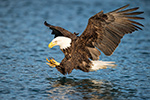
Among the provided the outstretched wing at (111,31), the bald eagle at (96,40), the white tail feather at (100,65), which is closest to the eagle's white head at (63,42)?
the bald eagle at (96,40)

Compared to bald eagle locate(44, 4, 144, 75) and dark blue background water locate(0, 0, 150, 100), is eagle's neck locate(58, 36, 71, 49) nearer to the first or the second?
bald eagle locate(44, 4, 144, 75)

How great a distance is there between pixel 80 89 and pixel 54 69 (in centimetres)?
166

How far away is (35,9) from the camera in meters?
15.3

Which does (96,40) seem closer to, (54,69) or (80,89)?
(80,89)

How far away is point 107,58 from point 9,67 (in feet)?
9.55

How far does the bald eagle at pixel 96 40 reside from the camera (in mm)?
6652

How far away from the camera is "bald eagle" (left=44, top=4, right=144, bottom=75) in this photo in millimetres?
6652

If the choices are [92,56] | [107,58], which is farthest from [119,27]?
[107,58]

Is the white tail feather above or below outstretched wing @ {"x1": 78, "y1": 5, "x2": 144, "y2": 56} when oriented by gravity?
below

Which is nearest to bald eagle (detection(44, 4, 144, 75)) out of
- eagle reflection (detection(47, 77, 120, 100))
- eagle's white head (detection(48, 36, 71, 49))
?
eagle's white head (detection(48, 36, 71, 49))

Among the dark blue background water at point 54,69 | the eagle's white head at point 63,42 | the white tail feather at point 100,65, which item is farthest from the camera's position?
the white tail feather at point 100,65

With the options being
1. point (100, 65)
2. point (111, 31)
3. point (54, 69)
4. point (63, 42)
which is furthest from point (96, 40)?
point (54, 69)

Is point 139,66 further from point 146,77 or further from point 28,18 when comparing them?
point 28,18

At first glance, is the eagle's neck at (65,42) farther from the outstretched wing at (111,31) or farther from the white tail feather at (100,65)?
the white tail feather at (100,65)
